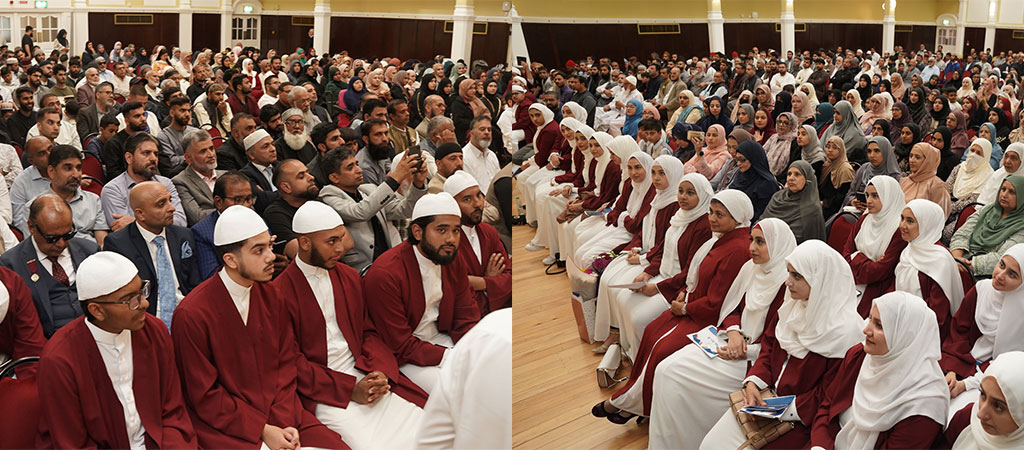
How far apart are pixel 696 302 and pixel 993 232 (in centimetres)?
135

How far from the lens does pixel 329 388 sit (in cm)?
189

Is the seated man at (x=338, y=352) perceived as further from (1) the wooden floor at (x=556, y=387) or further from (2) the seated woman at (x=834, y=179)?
(2) the seated woman at (x=834, y=179)

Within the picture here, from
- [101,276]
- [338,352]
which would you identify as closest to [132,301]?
[101,276]

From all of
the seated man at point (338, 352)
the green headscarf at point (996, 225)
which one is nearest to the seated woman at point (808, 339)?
the seated man at point (338, 352)

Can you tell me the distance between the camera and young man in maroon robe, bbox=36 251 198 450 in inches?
55.7

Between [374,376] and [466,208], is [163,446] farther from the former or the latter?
[466,208]

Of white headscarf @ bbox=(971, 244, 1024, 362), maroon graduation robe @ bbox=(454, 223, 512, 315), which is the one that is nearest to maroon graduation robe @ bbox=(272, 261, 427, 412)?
maroon graduation robe @ bbox=(454, 223, 512, 315)

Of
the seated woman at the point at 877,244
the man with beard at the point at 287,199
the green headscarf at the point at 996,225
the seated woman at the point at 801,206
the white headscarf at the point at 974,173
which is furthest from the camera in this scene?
the white headscarf at the point at 974,173

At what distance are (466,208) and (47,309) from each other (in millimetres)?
1073

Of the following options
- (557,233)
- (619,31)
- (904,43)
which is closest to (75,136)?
(557,233)

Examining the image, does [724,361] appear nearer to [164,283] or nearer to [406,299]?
[406,299]

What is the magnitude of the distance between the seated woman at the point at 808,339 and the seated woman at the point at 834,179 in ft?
6.54

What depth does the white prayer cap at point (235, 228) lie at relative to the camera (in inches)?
66.8

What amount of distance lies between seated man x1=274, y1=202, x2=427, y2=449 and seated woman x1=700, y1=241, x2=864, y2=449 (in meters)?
0.84
